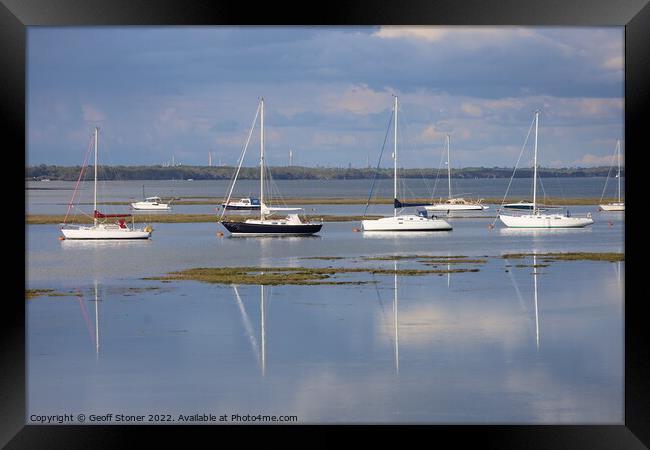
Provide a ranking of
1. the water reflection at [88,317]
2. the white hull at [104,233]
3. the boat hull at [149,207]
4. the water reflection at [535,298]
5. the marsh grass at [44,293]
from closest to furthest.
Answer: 1. the water reflection at [88,317]
2. the water reflection at [535,298]
3. the marsh grass at [44,293]
4. the white hull at [104,233]
5. the boat hull at [149,207]

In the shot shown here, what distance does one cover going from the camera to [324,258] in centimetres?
2966

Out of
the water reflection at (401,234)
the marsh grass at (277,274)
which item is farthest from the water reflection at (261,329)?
the water reflection at (401,234)

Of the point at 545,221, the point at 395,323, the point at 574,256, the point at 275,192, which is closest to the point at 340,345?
the point at 395,323

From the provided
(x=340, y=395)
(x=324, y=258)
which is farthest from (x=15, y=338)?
(x=324, y=258)

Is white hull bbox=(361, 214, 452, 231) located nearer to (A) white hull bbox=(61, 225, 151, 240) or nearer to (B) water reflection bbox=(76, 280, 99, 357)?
(A) white hull bbox=(61, 225, 151, 240)

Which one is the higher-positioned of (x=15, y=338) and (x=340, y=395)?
(x=15, y=338)

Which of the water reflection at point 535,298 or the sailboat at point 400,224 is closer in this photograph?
the water reflection at point 535,298

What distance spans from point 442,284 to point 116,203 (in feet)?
181

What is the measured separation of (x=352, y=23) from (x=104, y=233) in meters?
32.0

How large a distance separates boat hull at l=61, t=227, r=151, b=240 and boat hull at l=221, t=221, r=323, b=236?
3.38 m

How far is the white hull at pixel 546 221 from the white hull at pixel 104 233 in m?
16.3

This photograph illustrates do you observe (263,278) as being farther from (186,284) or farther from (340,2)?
(340,2)

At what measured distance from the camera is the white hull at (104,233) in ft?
125

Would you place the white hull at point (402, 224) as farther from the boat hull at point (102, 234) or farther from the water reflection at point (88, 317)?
the water reflection at point (88, 317)
